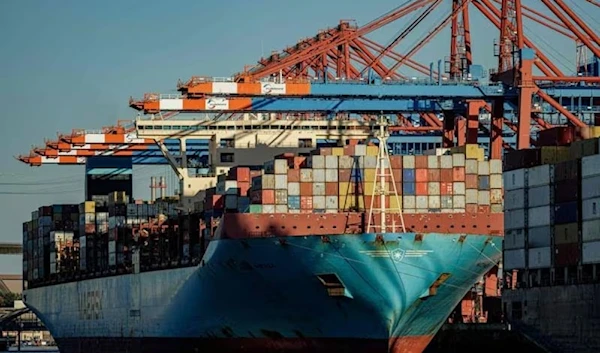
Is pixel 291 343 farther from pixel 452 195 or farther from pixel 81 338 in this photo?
pixel 81 338

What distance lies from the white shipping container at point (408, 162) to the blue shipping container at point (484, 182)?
8.44 ft

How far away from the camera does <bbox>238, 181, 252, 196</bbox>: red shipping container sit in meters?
58.4

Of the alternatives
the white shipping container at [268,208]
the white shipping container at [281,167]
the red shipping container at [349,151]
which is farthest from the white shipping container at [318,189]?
the red shipping container at [349,151]

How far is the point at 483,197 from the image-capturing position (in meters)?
56.2

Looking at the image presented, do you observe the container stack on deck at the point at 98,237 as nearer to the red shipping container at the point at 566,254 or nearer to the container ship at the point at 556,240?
the container ship at the point at 556,240

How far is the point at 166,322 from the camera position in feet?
213

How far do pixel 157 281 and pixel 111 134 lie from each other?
2017 cm

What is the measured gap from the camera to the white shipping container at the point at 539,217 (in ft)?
196

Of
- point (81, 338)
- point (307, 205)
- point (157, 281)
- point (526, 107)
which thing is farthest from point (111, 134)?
point (307, 205)

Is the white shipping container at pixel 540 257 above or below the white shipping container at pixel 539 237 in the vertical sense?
below

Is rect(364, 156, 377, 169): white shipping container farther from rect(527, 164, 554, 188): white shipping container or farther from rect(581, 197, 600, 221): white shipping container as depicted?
rect(527, 164, 554, 188): white shipping container

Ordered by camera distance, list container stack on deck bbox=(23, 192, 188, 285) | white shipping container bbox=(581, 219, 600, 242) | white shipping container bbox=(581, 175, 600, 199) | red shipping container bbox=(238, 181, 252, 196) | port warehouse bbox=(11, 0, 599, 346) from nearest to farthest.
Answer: white shipping container bbox=(581, 219, 600, 242) → white shipping container bbox=(581, 175, 600, 199) → red shipping container bbox=(238, 181, 252, 196) → port warehouse bbox=(11, 0, 599, 346) → container stack on deck bbox=(23, 192, 188, 285)

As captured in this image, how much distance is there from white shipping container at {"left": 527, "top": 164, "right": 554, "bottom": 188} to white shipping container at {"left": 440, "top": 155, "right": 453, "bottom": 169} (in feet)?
19.0

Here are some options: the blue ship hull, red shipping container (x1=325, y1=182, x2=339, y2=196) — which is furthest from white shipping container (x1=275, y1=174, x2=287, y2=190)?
the blue ship hull
